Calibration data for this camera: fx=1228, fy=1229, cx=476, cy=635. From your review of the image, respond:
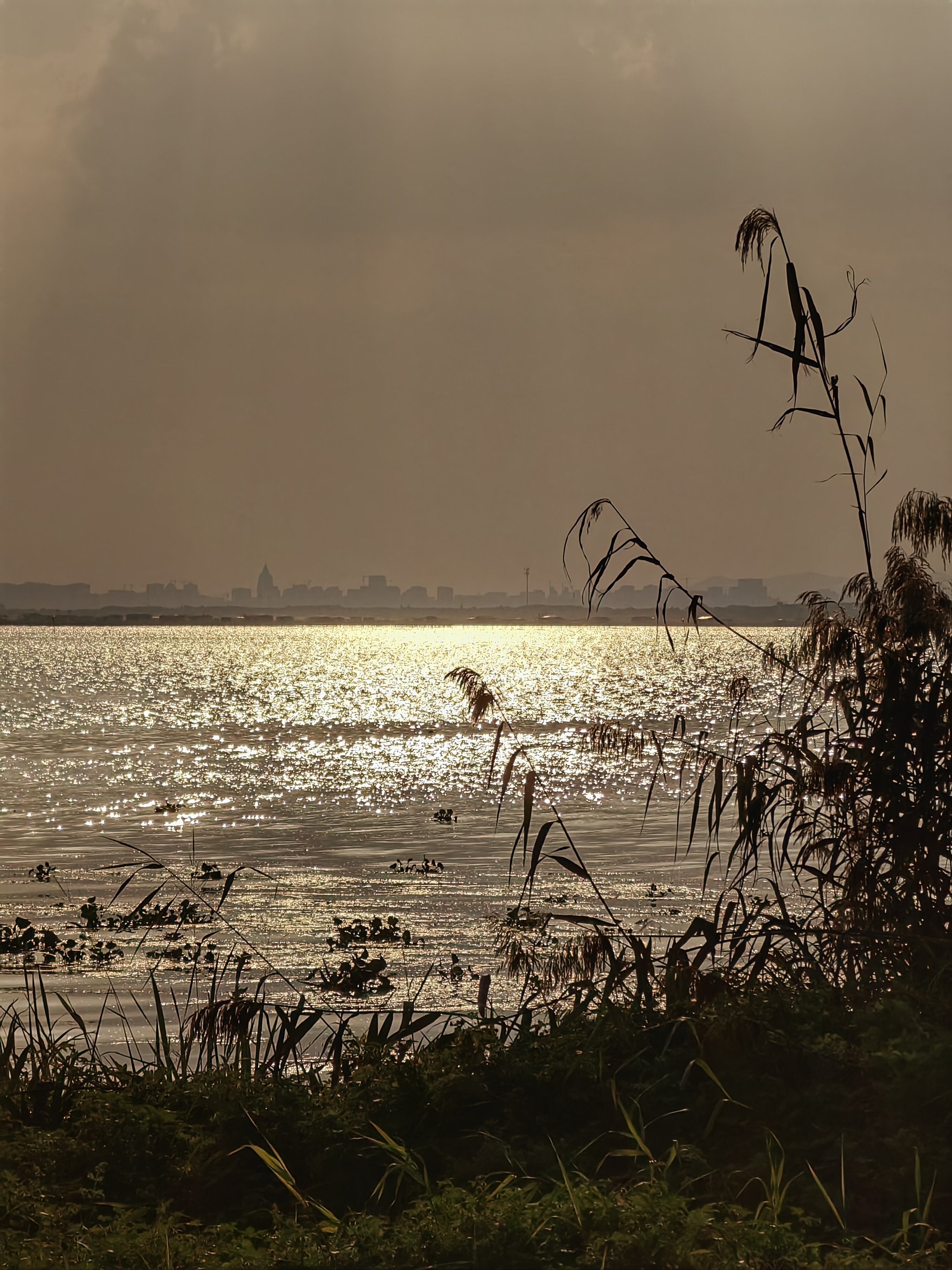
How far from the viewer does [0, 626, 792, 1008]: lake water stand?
70.3 ft

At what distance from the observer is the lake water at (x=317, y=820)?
844 inches

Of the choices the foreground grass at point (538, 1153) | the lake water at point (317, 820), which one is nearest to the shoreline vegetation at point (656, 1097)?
the foreground grass at point (538, 1153)

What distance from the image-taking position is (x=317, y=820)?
121 feet

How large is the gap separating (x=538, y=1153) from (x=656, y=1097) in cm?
93

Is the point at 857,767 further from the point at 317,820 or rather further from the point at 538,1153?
the point at 317,820

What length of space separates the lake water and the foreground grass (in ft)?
10.8

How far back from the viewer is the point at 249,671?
530 ft

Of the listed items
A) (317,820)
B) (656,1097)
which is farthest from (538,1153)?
(317,820)

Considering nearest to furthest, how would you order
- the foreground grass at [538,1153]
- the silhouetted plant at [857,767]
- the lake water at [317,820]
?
the foreground grass at [538,1153]
the silhouetted plant at [857,767]
the lake water at [317,820]

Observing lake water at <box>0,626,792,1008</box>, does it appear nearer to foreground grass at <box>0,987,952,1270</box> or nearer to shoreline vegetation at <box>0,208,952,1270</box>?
shoreline vegetation at <box>0,208,952,1270</box>

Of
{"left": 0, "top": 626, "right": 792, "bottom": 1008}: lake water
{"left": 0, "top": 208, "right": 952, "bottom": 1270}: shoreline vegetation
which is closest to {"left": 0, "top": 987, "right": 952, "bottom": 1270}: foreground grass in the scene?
{"left": 0, "top": 208, "right": 952, "bottom": 1270}: shoreline vegetation

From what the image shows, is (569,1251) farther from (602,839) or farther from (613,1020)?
(602,839)

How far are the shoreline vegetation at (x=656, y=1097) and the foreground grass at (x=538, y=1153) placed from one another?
0.8 inches

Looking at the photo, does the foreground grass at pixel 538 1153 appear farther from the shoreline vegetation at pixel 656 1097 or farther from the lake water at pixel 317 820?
the lake water at pixel 317 820
